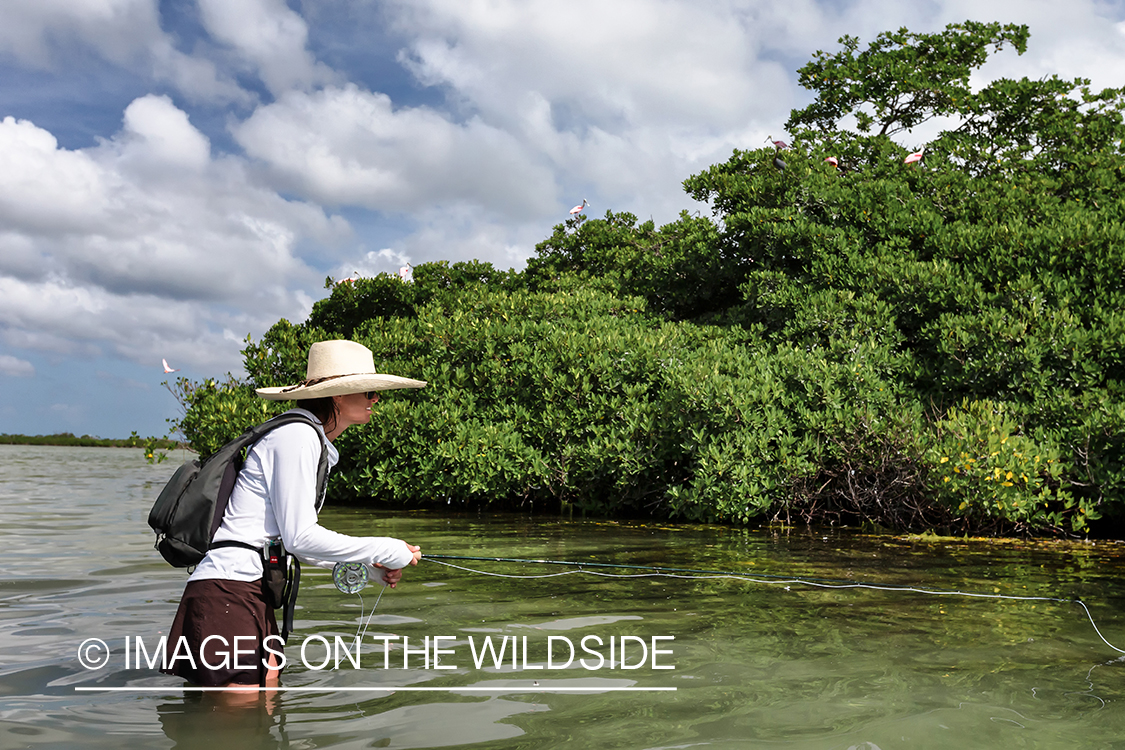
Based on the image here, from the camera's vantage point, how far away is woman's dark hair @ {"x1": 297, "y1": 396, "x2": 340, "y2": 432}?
4.27m

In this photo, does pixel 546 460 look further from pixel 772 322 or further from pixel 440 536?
pixel 772 322

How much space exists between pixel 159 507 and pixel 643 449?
9681 mm

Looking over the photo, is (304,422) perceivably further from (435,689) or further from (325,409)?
(435,689)

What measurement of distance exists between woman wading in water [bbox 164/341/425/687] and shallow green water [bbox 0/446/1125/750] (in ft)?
0.93

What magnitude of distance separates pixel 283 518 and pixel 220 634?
0.65 metres

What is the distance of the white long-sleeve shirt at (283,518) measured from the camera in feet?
12.5

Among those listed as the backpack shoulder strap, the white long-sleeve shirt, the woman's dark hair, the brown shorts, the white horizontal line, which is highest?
the woman's dark hair

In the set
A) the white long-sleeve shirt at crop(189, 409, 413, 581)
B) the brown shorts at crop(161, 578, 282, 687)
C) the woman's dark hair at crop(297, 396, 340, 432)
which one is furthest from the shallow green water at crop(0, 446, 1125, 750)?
the woman's dark hair at crop(297, 396, 340, 432)

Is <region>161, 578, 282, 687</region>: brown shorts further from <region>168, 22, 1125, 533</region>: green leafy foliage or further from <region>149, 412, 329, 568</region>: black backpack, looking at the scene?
<region>168, 22, 1125, 533</region>: green leafy foliage

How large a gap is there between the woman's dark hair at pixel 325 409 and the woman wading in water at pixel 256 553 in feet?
0.28

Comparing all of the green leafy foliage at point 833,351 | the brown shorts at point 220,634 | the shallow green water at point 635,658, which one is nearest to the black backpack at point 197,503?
the brown shorts at point 220,634

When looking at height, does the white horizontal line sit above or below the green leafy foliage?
below

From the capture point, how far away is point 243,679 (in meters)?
4.09

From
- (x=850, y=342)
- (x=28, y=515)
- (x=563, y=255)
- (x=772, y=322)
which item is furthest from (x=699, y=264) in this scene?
(x=28, y=515)
